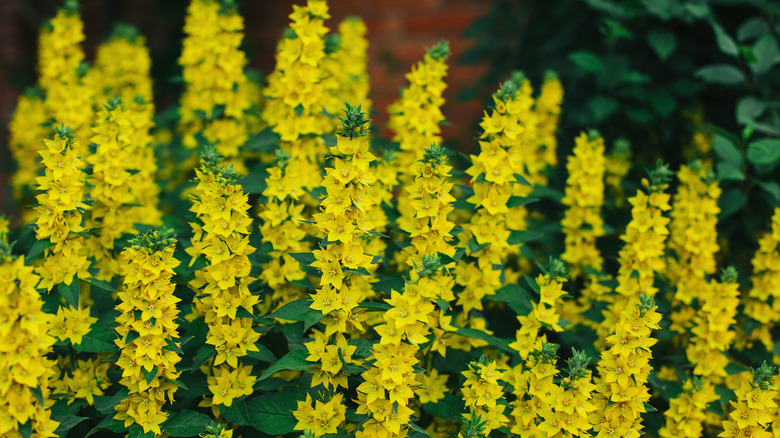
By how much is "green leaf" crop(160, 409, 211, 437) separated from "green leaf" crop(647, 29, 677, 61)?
2434mm

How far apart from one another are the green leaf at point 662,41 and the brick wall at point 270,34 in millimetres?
1241

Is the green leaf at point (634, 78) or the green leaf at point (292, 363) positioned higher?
the green leaf at point (634, 78)

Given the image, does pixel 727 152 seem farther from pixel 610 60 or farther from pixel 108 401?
pixel 108 401

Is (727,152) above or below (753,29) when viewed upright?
below

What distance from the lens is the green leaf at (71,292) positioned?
1670mm

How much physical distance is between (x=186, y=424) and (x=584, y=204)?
1.50 meters

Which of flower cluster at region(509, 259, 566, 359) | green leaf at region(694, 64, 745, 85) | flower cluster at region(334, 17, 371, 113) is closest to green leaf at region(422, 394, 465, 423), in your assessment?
flower cluster at region(509, 259, 566, 359)

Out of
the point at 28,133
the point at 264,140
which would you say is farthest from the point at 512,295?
the point at 28,133

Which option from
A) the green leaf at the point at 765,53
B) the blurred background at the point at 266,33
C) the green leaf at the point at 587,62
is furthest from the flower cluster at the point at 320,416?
the blurred background at the point at 266,33

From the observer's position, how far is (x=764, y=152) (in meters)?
2.49

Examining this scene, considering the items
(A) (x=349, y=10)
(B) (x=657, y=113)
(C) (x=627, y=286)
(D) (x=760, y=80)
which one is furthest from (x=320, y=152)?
(A) (x=349, y=10)

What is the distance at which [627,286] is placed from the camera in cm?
205

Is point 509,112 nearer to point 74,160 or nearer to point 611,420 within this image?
point 611,420

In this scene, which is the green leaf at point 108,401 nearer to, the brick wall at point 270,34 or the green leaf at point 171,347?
the green leaf at point 171,347
